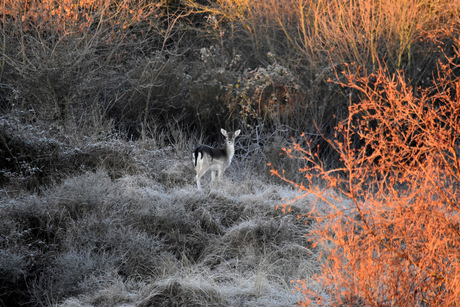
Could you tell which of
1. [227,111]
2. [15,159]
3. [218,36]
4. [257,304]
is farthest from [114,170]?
[218,36]

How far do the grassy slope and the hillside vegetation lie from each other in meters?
0.03

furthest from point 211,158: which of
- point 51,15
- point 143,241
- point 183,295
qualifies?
point 183,295

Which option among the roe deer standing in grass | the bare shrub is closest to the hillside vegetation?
the bare shrub

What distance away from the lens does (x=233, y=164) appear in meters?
12.3

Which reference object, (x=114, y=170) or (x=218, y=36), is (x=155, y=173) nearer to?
(x=114, y=170)

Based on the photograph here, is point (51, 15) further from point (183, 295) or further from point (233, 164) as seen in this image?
point (183, 295)

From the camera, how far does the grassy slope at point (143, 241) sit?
636cm

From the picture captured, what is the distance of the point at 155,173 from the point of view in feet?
34.3

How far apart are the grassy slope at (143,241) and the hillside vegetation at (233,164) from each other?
0.03m

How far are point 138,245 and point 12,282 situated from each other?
1.51 meters

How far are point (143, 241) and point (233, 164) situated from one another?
4.86 m

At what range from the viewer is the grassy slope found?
636 centimetres

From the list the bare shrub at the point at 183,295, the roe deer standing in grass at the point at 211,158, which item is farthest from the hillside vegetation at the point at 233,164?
the roe deer standing in grass at the point at 211,158

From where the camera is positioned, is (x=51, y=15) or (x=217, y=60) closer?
(x=51, y=15)
